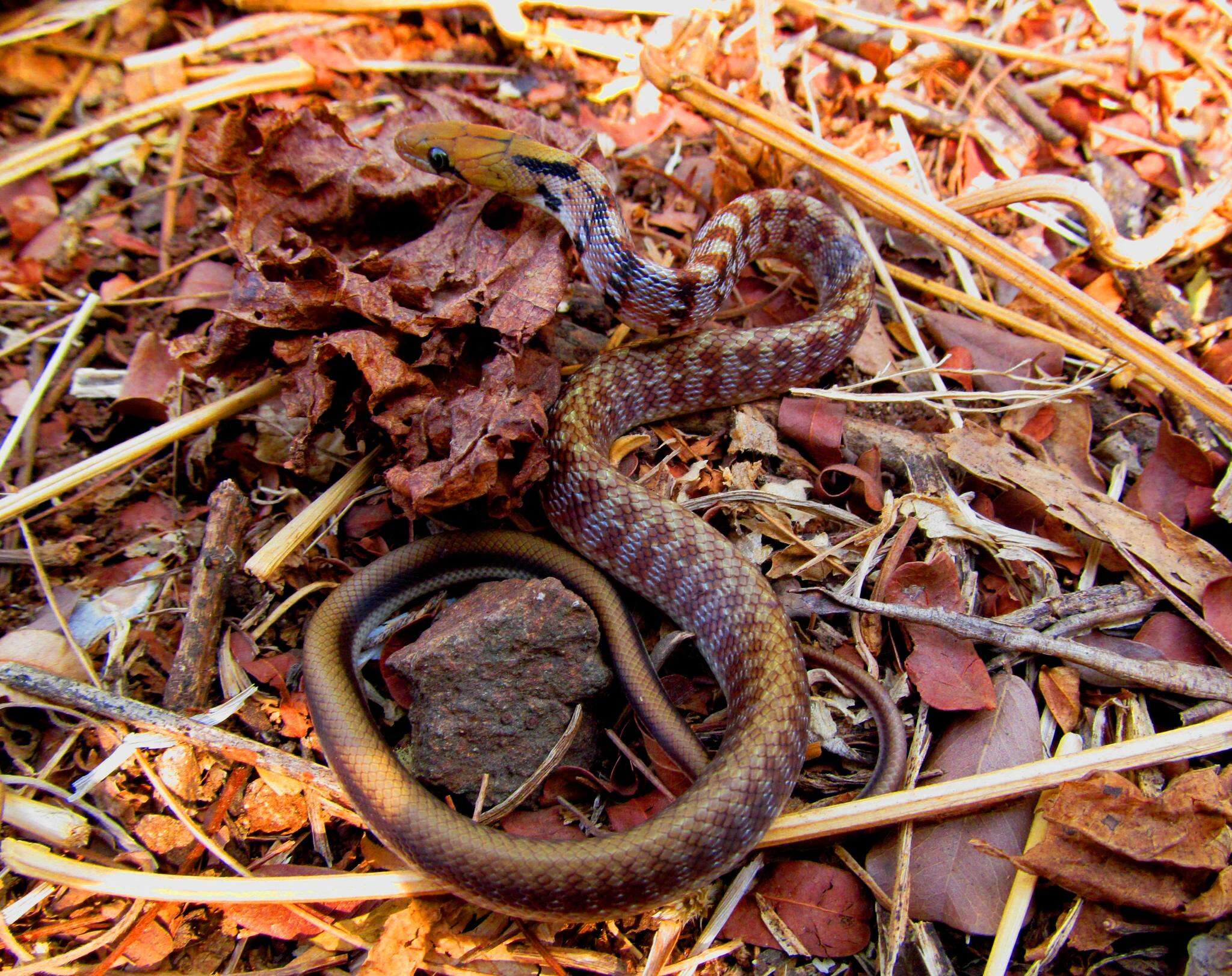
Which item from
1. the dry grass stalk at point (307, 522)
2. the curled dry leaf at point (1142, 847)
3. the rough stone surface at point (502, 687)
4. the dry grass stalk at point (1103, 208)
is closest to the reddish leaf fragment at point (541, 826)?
the rough stone surface at point (502, 687)

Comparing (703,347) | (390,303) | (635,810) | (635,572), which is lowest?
(635,810)

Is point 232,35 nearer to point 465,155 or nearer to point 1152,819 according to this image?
point 465,155

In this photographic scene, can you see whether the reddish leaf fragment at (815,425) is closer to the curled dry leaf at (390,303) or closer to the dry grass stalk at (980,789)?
the curled dry leaf at (390,303)

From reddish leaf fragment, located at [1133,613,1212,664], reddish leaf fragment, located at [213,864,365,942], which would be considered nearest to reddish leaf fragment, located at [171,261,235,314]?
reddish leaf fragment, located at [213,864,365,942]

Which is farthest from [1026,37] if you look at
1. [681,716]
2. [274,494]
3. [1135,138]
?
[274,494]

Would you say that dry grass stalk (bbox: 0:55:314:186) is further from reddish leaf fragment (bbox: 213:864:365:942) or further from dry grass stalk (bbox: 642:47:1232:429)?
reddish leaf fragment (bbox: 213:864:365:942)

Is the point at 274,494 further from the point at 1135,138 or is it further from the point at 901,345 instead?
the point at 1135,138

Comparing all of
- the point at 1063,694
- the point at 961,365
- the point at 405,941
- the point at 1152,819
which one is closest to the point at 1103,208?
the point at 961,365
